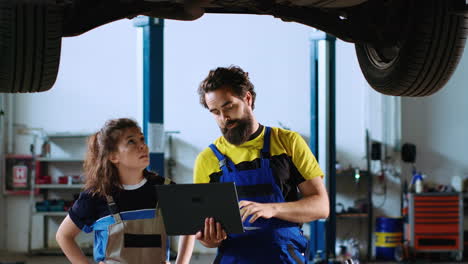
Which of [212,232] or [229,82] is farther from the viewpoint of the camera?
[229,82]

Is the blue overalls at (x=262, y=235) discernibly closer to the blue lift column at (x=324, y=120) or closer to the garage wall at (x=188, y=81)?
the blue lift column at (x=324, y=120)

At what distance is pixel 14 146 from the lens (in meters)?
8.05

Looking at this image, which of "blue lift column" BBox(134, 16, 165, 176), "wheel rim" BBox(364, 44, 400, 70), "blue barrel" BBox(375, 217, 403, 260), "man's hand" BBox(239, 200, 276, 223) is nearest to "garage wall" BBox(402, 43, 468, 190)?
"blue barrel" BBox(375, 217, 403, 260)

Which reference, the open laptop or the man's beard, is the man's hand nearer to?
the open laptop

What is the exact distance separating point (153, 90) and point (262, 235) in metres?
2.71

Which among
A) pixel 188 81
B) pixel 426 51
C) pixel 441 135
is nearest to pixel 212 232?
pixel 426 51

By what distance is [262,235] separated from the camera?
2.11m

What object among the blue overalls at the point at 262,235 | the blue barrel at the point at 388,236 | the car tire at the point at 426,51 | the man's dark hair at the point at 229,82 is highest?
the car tire at the point at 426,51

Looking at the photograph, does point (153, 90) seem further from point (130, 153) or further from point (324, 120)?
point (130, 153)

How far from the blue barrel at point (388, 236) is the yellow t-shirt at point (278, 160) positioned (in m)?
5.62

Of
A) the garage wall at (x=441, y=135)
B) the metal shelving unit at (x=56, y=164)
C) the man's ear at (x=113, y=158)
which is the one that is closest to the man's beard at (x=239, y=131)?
the man's ear at (x=113, y=158)

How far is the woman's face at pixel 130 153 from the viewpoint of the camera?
2215 millimetres

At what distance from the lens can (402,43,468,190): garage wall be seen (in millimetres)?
8031

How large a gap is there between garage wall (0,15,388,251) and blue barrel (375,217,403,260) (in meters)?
0.77
